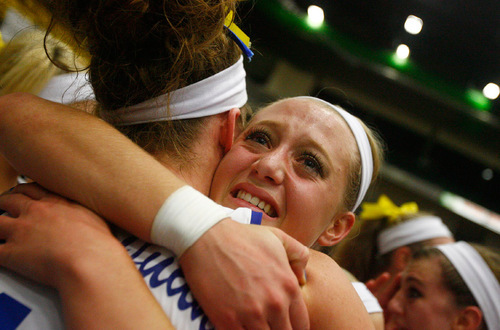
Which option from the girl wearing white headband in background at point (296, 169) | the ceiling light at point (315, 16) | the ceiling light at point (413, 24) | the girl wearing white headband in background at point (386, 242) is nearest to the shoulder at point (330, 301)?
the girl wearing white headband in background at point (296, 169)

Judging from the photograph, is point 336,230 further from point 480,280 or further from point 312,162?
point 480,280

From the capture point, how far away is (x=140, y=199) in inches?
35.9

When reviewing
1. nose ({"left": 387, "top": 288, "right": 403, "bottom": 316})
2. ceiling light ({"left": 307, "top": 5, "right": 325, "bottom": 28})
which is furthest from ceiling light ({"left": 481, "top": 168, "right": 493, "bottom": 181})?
nose ({"left": 387, "top": 288, "right": 403, "bottom": 316})

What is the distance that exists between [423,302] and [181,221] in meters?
1.98

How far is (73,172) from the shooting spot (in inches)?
37.4

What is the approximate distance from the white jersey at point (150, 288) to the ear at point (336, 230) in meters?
0.89

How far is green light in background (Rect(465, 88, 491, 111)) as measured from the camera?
19.6 ft

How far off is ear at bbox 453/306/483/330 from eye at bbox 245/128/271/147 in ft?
5.28

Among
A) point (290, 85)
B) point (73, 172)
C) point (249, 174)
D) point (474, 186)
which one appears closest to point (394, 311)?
point (249, 174)

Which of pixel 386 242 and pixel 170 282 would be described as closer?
pixel 170 282

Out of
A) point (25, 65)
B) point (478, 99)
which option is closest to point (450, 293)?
point (25, 65)

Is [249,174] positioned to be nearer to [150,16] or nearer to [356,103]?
[150,16]

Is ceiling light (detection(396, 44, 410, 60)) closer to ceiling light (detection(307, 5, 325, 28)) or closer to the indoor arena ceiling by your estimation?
the indoor arena ceiling

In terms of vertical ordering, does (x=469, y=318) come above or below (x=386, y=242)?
below
